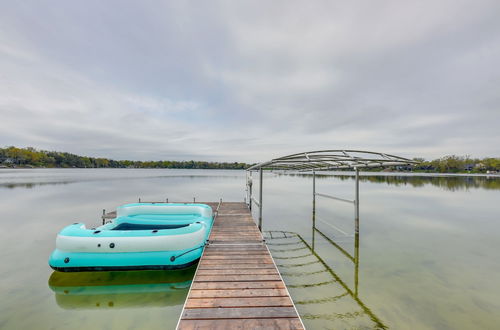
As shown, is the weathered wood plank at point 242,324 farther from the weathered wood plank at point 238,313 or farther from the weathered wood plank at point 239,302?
the weathered wood plank at point 239,302

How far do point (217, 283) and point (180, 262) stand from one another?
71.8 inches

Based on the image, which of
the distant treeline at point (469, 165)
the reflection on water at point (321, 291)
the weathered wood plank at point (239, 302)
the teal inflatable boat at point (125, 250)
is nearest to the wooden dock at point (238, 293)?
the weathered wood plank at point (239, 302)

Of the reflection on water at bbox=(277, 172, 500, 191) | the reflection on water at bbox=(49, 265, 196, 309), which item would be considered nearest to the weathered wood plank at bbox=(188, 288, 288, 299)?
the reflection on water at bbox=(49, 265, 196, 309)

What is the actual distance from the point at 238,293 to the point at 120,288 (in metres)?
2.97

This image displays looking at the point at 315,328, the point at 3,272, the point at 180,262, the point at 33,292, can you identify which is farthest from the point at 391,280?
the point at 3,272

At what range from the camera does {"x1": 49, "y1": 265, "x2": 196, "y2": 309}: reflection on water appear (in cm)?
402

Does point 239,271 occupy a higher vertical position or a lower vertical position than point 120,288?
higher

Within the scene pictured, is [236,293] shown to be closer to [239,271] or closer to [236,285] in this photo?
[236,285]

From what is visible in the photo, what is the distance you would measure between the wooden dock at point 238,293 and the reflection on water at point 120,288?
96 centimetres

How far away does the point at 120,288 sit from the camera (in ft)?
14.6

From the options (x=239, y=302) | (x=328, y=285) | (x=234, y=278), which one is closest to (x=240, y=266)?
(x=234, y=278)

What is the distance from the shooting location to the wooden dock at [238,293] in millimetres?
2465

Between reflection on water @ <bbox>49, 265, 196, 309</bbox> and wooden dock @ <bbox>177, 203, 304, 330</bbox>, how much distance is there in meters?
0.96

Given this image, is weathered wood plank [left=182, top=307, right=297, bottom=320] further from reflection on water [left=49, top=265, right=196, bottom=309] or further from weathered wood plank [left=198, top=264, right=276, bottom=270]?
reflection on water [left=49, top=265, right=196, bottom=309]
